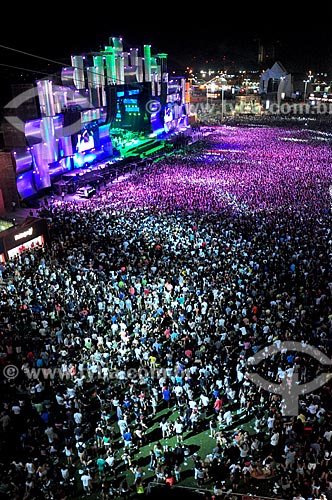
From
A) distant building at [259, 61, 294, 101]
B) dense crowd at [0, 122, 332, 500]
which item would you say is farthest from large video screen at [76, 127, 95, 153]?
distant building at [259, 61, 294, 101]

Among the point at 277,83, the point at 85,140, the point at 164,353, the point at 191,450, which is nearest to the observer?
the point at 191,450

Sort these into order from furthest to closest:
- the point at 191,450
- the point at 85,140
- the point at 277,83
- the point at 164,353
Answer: the point at 277,83 → the point at 85,140 → the point at 164,353 → the point at 191,450

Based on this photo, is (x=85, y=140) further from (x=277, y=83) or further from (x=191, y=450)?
(x=277, y=83)

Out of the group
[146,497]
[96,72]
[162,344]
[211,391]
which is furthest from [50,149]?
[146,497]

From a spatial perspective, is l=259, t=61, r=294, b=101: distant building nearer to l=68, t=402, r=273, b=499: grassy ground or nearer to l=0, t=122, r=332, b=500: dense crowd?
l=0, t=122, r=332, b=500: dense crowd

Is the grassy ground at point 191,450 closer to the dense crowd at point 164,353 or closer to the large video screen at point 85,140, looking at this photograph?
the dense crowd at point 164,353

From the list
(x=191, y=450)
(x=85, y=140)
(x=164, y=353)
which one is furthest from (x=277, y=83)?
(x=191, y=450)

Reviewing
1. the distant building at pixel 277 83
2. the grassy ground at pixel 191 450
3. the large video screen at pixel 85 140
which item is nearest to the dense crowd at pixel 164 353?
the grassy ground at pixel 191 450

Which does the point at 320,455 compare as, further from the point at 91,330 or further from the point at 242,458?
the point at 91,330
